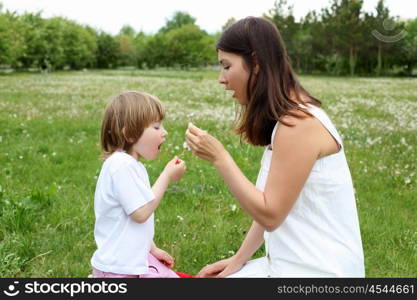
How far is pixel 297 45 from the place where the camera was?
2953 inches

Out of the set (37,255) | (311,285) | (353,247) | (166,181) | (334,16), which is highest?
(334,16)

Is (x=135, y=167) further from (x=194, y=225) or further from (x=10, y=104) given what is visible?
(x=10, y=104)

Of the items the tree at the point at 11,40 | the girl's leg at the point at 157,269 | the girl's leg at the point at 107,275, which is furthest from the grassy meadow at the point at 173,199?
the tree at the point at 11,40

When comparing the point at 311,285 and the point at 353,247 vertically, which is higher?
the point at 353,247

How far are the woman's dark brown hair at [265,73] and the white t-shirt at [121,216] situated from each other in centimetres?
87

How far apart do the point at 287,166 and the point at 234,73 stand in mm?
701

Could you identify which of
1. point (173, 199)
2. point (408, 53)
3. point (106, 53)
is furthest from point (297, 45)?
point (173, 199)

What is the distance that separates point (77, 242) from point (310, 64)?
74.8 metres

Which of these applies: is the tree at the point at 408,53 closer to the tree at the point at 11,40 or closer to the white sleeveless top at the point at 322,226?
the tree at the point at 11,40

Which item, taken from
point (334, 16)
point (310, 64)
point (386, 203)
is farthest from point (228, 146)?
point (310, 64)

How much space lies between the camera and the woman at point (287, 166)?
2949 millimetres

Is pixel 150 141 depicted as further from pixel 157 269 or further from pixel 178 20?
pixel 178 20

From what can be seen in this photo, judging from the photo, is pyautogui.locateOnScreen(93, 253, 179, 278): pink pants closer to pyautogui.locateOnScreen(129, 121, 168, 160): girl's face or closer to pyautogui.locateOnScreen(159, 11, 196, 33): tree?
pyautogui.locateOnScreen(129, 121, 168, 160): girl's face

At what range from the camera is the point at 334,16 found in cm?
6969
